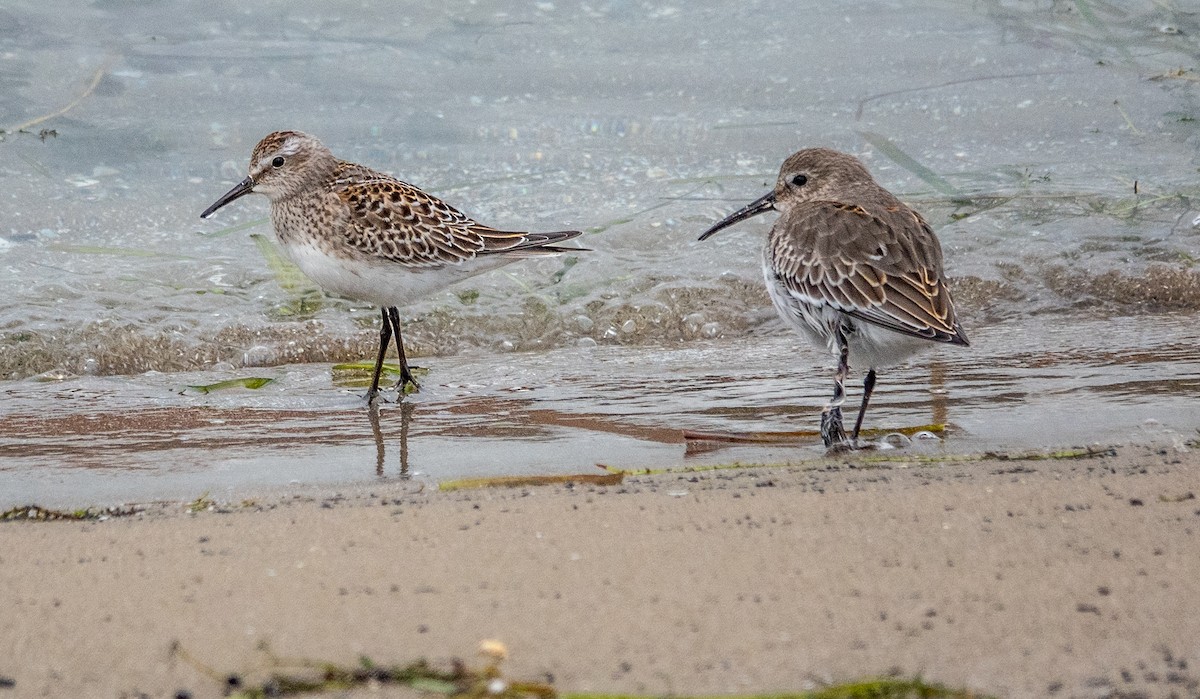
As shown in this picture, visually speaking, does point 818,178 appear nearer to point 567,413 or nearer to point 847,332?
point 847,332

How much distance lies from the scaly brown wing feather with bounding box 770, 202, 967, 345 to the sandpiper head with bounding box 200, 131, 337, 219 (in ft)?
8.44

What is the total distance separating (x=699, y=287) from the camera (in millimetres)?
7652

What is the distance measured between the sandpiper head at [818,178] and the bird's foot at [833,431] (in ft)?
3.72

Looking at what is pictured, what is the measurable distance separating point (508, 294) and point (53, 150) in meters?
4.00

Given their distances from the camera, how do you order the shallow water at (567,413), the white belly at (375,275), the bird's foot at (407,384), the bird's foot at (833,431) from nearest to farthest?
the shallow water at (567,413) → the bird's foot at (833,431) → the bird's foot at (407,384) → the white belly at (375,275)

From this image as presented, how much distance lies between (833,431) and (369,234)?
270cm

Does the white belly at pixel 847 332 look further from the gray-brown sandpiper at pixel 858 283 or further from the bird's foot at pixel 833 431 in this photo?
the bird's foot at pixel 833 431

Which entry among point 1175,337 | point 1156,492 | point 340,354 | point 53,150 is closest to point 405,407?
point 340,354

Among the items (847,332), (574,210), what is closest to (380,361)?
(847,332)

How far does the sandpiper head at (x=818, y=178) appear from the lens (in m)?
5.71

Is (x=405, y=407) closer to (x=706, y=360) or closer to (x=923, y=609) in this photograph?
(x=706, y=360)

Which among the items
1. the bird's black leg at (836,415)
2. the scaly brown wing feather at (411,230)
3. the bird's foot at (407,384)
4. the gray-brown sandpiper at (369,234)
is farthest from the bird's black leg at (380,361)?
the bird's black leg at (836,415)

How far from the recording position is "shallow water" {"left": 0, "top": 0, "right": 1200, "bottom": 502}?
5.25 metres

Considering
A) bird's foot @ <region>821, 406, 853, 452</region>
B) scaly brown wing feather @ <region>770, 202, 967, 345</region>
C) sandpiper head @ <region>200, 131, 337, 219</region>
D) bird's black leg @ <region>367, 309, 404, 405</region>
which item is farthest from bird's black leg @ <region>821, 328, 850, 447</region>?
sandpiper head @ <region>200, 131, 337, 219</region>
